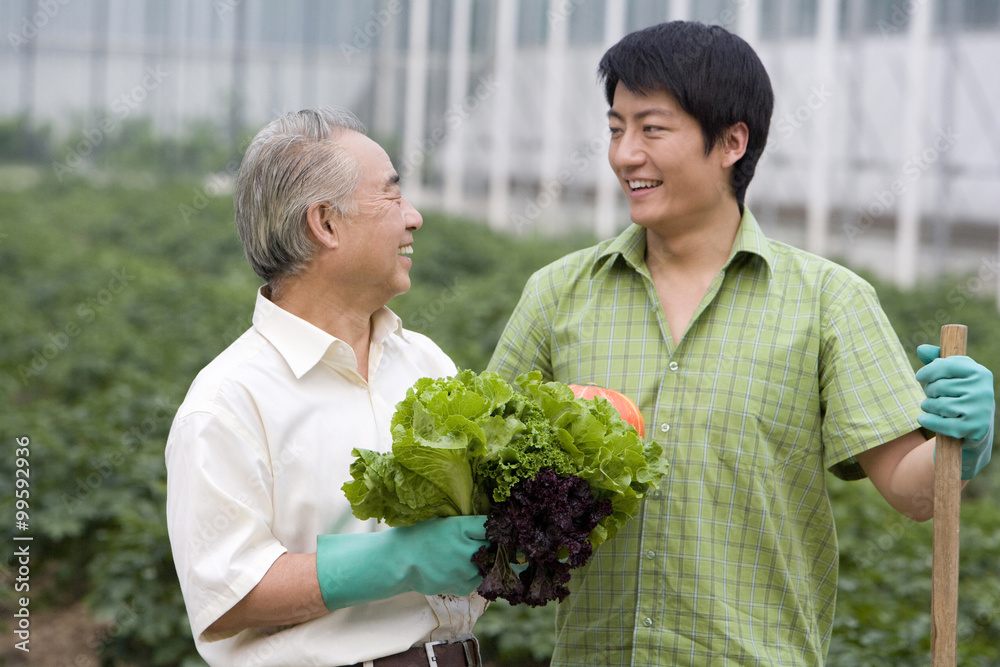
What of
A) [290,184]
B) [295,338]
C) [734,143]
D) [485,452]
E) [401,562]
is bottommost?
[401,562]

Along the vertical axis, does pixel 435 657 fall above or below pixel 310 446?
below

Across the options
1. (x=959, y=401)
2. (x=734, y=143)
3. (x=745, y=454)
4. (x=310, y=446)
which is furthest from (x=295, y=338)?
(x=959, y=401)

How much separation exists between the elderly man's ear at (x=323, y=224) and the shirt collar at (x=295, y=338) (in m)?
0.17

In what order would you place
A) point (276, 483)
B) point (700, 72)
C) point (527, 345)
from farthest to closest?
point (527, 345) < point (700, 72) < point (276, 483)

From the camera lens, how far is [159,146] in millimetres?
22906

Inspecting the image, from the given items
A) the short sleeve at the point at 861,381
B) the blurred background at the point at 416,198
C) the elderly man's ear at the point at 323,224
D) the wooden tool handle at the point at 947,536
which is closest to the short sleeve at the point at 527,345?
the elderly man's ear at the point at 323,224

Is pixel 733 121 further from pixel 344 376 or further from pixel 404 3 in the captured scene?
pixel 404 3

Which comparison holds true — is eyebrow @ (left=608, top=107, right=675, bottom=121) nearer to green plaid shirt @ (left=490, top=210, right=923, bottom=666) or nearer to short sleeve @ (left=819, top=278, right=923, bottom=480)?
green plaid shirt @ (left=490, top=210, right=923, bottom=666)

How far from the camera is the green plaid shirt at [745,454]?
7.27ft

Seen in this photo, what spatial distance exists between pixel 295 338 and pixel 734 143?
3.72 feet

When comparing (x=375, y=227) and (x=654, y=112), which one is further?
(x=654, y=112)

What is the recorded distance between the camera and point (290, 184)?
2.08 m

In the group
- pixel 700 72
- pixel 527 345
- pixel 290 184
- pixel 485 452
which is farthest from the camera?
pixel 527 345

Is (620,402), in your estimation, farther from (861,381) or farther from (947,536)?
(947,536)
